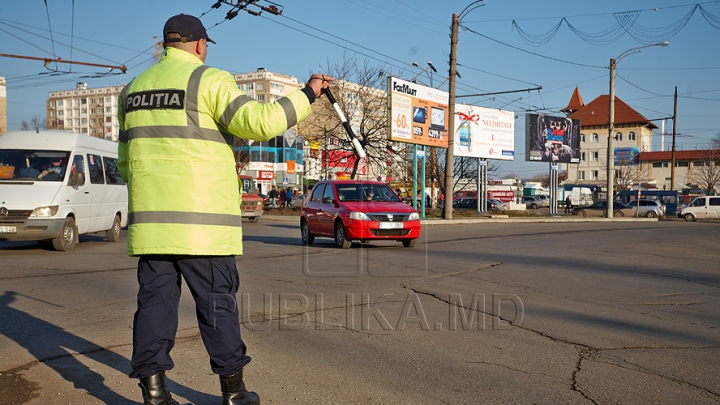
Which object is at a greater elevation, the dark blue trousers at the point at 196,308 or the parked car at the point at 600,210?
the dark blue trousers at the point at 196,308

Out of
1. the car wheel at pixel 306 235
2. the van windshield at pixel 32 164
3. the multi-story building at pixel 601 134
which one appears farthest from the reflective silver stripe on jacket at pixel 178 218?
the multi-story building at pixel 601 134

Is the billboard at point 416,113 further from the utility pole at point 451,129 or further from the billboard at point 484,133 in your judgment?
the billboard at point 484,133

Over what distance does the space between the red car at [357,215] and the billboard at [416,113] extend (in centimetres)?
1556

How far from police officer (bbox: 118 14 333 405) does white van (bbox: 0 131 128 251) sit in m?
10.3

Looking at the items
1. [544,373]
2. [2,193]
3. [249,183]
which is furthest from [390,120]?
[544,373]

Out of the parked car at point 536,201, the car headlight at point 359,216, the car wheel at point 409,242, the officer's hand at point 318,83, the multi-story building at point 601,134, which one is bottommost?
the parked car at point 536,201

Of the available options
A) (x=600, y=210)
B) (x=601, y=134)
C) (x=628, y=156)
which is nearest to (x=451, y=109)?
(x=600, y=210)

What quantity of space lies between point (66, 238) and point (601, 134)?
10667 centimetres

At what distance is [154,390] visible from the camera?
10.4 ft

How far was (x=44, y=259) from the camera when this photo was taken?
11.6m

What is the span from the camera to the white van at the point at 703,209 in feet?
157

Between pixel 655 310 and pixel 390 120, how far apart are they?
24460mm

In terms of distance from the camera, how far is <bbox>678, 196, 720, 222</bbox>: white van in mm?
47906

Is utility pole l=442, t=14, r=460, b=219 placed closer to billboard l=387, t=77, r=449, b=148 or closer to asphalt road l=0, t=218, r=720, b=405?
billboard l=387, t=77, r=449, b=148
